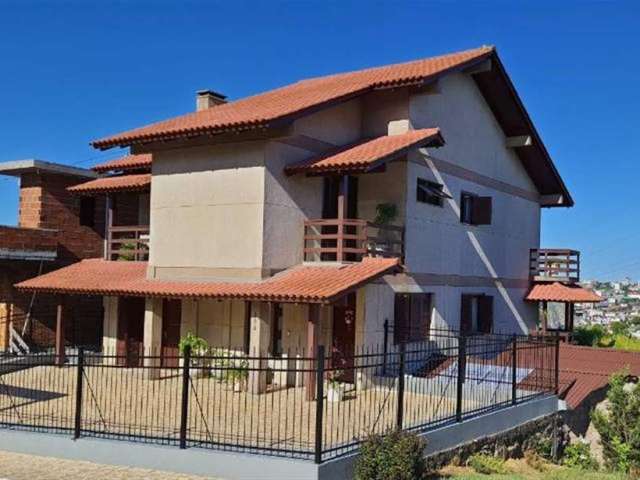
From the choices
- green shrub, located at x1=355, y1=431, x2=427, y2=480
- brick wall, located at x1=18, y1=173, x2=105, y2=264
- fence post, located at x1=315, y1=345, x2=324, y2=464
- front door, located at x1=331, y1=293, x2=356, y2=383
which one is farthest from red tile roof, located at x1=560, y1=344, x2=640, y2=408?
brick wall, located at x1=18, y1=173, x2=105, y2=264

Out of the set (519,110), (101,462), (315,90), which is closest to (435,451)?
(101,462)

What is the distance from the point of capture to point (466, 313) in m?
22.1

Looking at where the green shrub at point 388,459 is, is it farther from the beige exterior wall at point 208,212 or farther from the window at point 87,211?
the window at point 87,211

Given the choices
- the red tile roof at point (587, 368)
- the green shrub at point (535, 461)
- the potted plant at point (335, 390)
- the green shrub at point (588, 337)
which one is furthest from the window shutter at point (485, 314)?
the potted plant at point (335, 390)

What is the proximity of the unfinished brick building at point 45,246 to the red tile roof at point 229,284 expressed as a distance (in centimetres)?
202

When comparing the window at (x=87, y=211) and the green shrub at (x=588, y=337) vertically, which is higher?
the window at (x=87, y=211)

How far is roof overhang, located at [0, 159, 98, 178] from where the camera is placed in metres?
21.9

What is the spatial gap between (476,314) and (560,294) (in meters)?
4.19

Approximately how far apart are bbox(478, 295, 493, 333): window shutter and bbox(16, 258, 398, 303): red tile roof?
835 centimetres

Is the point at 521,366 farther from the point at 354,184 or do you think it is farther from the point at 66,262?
the point at 66,262

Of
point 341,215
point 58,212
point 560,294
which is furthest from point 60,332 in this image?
point 560,294

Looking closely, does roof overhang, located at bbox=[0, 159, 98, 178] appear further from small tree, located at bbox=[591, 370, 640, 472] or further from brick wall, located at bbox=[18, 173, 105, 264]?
small tree, located at bbox=[591, 370, 640, 472]

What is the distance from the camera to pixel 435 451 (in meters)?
12.0

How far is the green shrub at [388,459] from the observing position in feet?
31.7
